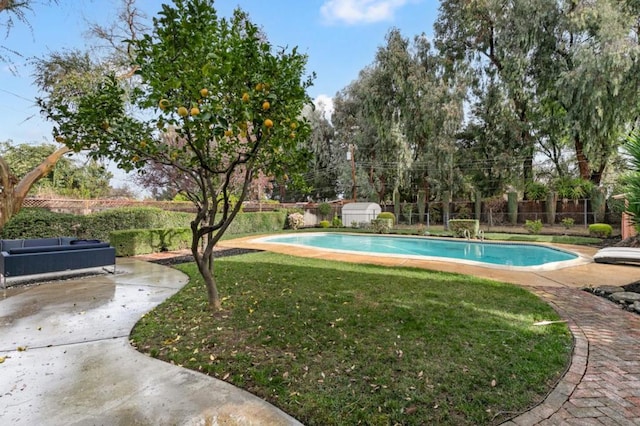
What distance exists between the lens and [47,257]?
19.4 ft

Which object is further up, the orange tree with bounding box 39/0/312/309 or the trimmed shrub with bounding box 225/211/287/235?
the orange tree with bounding box 39/0/312/309

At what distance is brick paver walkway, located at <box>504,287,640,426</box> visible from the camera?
2.06m

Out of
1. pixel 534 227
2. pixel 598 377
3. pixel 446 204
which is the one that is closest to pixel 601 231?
pixel 534 227

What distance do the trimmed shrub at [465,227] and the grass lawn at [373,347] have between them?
32.1ft

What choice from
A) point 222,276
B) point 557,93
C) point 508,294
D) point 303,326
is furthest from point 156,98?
point 557,93

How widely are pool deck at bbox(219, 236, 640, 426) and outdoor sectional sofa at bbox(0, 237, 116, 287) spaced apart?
293 inches

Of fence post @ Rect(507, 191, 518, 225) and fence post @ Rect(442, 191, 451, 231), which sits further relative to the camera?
fence post @ Rect(442, 191, 451, 231)

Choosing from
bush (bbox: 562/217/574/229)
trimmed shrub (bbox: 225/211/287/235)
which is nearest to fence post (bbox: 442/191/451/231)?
bush (bbox: 562/217/574/229)

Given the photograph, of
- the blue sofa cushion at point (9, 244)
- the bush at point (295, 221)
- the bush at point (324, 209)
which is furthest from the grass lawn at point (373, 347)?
the bush at point (324, 209)

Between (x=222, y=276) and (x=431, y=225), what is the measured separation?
54.5 feet

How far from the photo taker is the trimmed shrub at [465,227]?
14344 millimetres

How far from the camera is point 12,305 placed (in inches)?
178

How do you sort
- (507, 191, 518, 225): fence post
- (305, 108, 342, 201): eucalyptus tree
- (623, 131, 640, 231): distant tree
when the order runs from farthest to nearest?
(305, 108, 342, 201): eucalyptus tree → (507, 191, 518, 225): fence post → (623, 131, 640, 231): distant tree

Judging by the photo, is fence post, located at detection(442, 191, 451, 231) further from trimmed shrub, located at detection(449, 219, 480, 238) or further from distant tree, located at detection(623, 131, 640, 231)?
distant tree, located at detection(623, 131, 640, 231)
